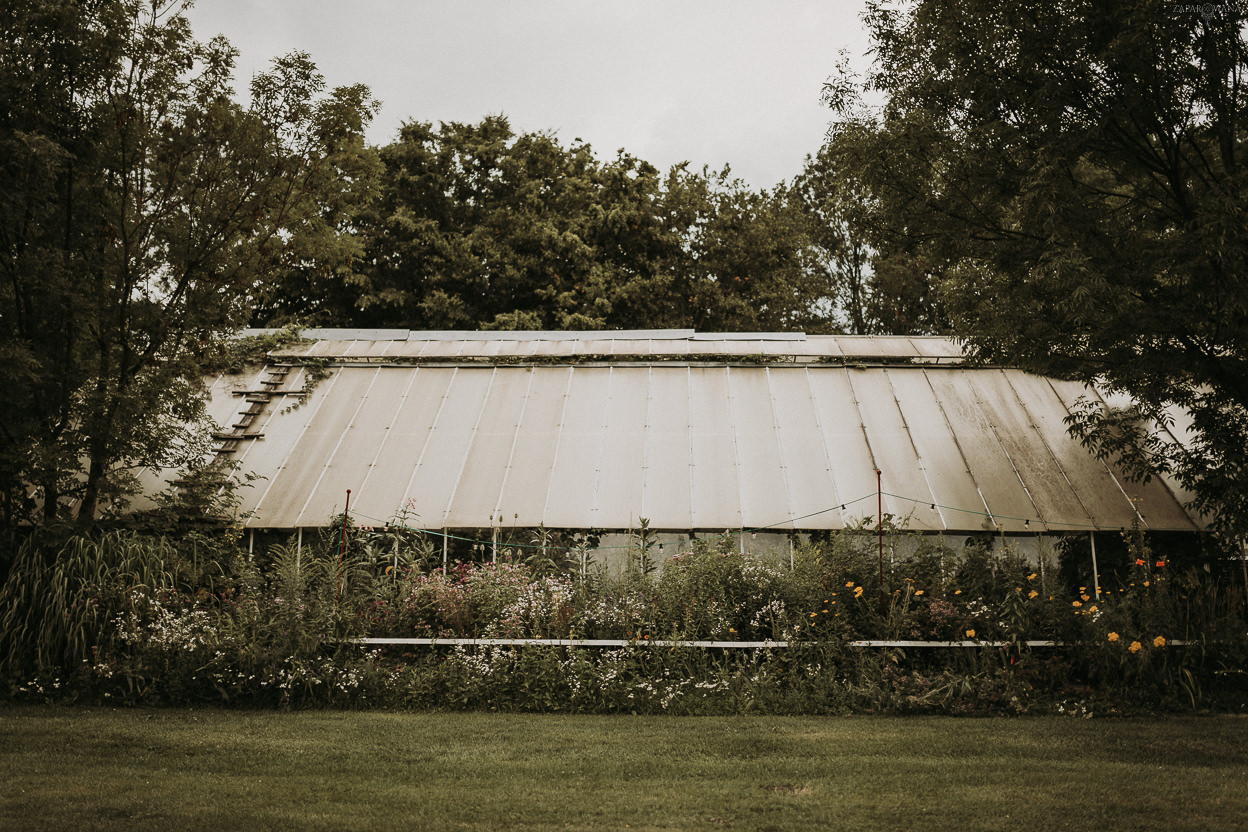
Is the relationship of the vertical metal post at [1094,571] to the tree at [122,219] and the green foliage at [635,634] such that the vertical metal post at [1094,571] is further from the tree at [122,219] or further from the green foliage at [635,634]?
the tree at [122,219]

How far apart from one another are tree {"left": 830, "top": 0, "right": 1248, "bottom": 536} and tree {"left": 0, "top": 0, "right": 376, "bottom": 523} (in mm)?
6718

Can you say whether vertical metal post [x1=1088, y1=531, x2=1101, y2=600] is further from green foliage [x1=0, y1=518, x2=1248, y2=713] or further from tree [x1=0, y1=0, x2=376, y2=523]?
tree [x1=0, y1=0, x2=376, y2=523]

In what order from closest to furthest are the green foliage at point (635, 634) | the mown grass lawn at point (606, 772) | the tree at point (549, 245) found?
the mown grass lawn at point (606, 772) → the green foliage at point (635, 634) → the tree at point (549, 245)

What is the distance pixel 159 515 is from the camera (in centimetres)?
1084

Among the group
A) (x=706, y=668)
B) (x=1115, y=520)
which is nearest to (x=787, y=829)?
(x=706, y=668)

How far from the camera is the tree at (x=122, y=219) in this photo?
9.52 m

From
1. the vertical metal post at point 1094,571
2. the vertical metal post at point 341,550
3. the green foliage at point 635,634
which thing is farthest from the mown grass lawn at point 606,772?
the vertical metal post at point 1094,571

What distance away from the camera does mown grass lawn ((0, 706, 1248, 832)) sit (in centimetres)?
550

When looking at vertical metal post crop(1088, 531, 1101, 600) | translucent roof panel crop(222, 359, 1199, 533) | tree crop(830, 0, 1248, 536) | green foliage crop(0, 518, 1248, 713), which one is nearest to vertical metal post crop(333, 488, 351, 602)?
green foliage crop(0, 518, 1248, 713)

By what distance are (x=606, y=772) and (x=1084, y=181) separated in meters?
8.38

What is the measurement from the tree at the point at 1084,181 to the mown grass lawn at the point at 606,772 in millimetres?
3487

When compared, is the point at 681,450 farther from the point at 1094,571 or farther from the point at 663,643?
the point at 1094,571

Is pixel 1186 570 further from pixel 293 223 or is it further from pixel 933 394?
pixel 293 223

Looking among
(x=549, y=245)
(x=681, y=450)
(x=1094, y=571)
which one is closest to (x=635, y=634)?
(x=681, y=450)
